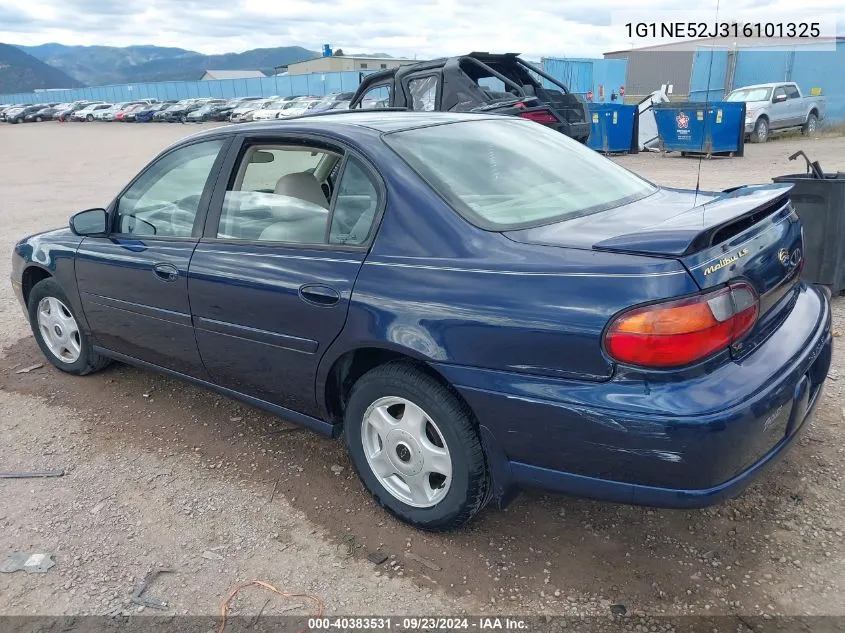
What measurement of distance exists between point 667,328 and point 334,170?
163 cm

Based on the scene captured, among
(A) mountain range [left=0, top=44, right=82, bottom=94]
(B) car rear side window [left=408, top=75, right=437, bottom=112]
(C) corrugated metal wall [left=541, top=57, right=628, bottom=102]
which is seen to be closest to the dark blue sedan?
(B) car rear side window [left=408, top=75, right=437, bottom=112]

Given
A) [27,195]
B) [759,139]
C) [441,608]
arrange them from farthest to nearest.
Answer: [759,139]
[27,195]
[441,608]

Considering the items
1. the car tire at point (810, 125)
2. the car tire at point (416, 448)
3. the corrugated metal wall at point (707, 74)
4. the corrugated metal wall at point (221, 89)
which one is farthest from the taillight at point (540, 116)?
the corrugated metal wall at point (221, 89)

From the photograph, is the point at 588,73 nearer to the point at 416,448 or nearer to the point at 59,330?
the point at 59,330

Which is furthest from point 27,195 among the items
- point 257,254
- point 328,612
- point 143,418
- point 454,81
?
point 328,612

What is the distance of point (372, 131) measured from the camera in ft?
9.80

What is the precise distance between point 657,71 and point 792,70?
10.1m

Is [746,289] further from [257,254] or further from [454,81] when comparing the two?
[454,81]

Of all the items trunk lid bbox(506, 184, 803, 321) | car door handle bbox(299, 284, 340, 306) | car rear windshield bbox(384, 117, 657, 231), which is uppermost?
car rear windshield bbox(384, 117, 657, 231)

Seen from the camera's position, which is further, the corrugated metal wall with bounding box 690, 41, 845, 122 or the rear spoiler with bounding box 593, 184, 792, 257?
the corrugated metal wall with bounding box 690, 41, 845, 122

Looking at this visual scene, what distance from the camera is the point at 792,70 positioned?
26391 mm

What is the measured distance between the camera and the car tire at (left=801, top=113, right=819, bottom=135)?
66.9 ft

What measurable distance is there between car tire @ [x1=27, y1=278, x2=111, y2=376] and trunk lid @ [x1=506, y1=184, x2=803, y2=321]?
10.4ft

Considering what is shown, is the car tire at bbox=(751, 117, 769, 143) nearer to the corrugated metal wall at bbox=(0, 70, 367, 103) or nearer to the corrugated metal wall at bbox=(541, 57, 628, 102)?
the corrugated metal wall at bbox=(541, 57, 628, 102)
